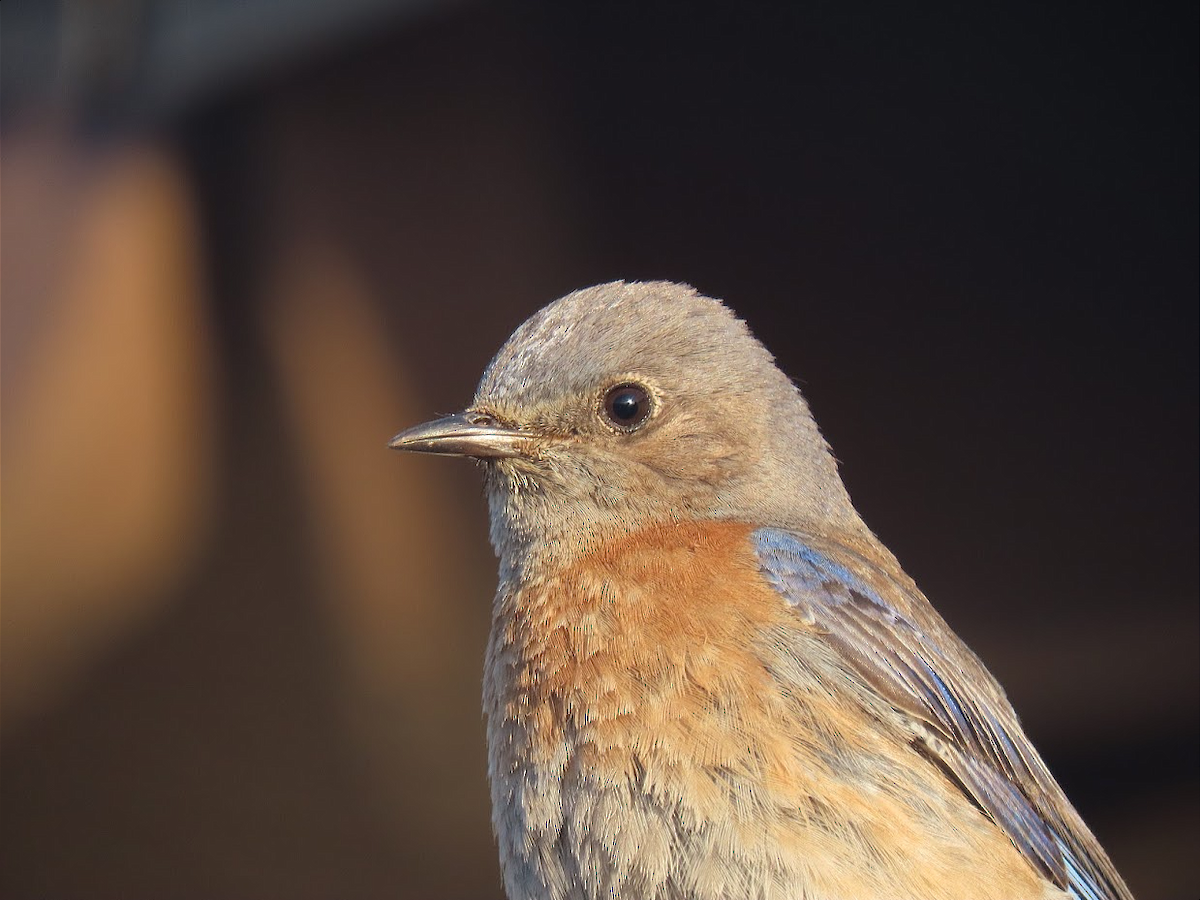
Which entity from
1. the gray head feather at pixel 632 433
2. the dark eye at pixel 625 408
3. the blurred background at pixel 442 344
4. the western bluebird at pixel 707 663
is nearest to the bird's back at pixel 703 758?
the western bluebird at pixel 707 663

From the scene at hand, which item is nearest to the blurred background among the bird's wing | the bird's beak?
the bird's beak

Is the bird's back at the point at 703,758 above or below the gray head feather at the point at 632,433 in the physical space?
below

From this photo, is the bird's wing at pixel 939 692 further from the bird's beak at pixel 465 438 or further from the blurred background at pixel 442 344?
the blurred background at pixel 442 344

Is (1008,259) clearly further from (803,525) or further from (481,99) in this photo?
(803,525)

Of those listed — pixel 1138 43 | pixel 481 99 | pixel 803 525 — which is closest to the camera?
pixel 803 525

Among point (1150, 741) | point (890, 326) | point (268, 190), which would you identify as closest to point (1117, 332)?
point (890, 326)

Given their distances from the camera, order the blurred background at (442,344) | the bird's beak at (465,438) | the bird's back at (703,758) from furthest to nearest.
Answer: the blurred background at (442,344)
the bird's beak at (465,438)
the bird's back at (703,758)

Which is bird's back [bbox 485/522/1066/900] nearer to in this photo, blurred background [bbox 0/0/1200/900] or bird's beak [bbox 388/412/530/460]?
bird's beak [bbox 388/412/530/460]

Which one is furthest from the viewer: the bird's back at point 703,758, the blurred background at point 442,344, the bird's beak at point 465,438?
the blurred background at point 442,344
